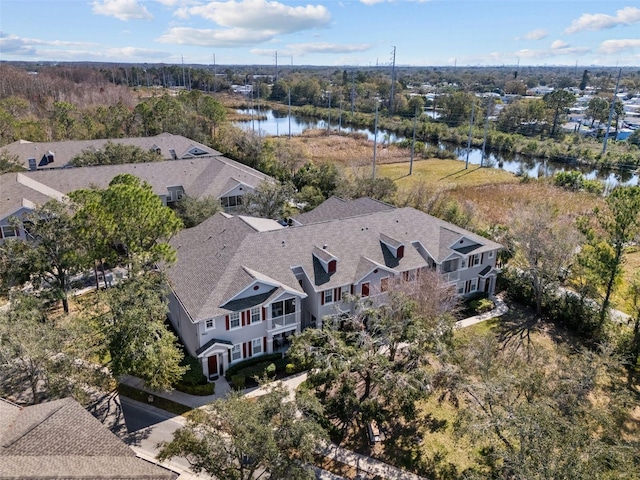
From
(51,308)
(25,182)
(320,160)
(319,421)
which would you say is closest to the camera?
(319,421)

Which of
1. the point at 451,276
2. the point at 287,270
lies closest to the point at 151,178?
the point at 287,270

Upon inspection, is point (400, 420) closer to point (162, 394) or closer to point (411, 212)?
point (162, 394)

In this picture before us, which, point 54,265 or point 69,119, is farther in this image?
point 69,119

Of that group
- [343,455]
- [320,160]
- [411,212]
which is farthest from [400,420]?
[320,160]

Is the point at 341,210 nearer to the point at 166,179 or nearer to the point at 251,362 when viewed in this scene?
the point at 251,362

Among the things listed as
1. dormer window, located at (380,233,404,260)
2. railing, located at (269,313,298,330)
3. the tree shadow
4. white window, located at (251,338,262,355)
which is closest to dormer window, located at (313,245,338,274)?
railing, located at (269,313,298,330)

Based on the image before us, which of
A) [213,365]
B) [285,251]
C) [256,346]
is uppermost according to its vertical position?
[285,251]
